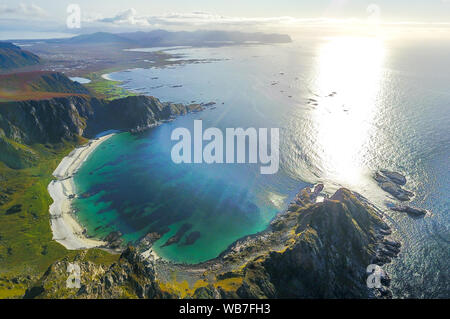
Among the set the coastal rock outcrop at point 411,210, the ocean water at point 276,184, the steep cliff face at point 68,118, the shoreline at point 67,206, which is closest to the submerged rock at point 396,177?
the ocean water at point 276,184

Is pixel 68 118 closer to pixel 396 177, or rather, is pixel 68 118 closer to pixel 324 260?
pixel 324 260

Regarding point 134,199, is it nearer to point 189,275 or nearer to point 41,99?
point 189,275

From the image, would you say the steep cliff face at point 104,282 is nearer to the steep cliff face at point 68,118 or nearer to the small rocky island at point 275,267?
the small rocky island at point 275,267

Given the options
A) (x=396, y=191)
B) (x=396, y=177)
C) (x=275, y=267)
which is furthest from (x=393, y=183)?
(x=275, y=267)

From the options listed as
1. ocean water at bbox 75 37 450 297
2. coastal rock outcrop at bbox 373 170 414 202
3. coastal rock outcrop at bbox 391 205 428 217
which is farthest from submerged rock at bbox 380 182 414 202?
→ coastal rock outcrop at bbox 391 205 428 217

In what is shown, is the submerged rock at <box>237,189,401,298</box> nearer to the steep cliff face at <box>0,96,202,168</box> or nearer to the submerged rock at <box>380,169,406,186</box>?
the submerged rock at <box>380,169,406,186</box>

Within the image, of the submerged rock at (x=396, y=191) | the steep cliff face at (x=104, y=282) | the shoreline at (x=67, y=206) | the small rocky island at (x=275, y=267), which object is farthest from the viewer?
the submerged rock at (x=396, y=191)

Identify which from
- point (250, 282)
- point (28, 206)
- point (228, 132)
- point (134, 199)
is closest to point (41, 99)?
point (28, 206)
